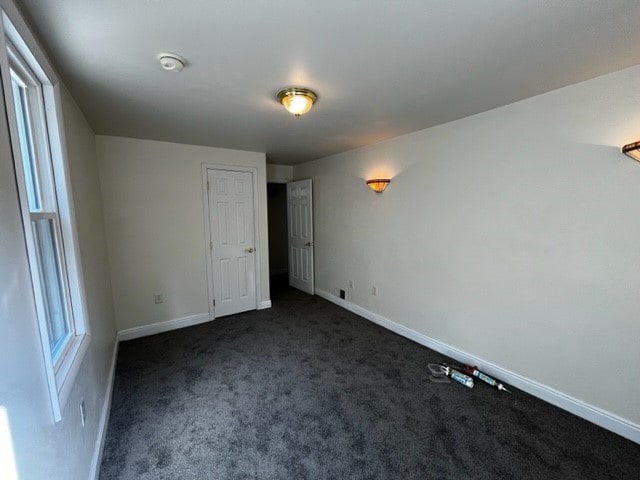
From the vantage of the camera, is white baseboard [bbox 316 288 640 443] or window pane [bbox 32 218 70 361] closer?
window pane [bbox 32 218 70 361]

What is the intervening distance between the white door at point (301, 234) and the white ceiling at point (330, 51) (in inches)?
89.7

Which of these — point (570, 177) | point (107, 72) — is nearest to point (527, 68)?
point (570, 177)

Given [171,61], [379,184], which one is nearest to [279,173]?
[379,184]

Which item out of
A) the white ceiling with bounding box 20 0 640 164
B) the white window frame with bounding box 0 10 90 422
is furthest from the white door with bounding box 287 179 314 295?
the white window frame with bounding box 0 10 90 422

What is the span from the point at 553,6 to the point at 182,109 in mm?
2340

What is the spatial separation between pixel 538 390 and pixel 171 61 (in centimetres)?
337

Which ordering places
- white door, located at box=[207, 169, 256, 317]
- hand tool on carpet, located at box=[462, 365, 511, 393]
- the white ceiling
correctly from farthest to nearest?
white door, located at box=[207, 169, 256, 317] < hand tool on carpet, located at box=[462, 365, 511, 393] < the white ceiling

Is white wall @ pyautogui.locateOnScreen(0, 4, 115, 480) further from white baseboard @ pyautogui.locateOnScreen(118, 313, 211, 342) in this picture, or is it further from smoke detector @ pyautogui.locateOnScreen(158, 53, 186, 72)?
white baseboard @ pyautogui.locateOnScreen(118, 313, 211, 342)

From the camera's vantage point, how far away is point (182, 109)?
88.2 inches

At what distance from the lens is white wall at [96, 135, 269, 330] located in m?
3.07

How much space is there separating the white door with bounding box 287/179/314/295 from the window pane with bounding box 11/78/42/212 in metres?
3.40

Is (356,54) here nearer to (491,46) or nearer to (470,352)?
(491,46)

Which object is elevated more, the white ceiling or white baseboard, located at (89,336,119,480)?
the white ceiling

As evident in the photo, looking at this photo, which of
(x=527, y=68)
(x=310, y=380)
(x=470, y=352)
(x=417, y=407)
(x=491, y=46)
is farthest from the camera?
(x=470, y=352)
